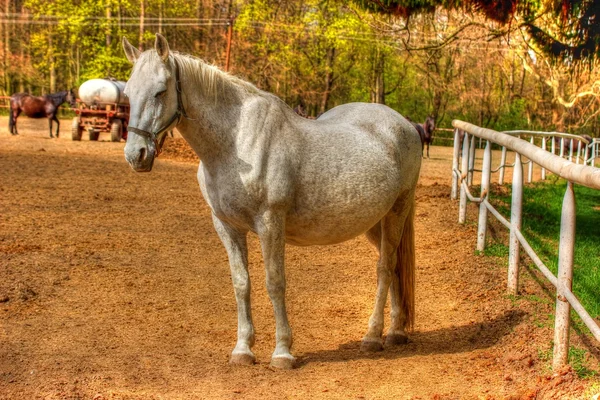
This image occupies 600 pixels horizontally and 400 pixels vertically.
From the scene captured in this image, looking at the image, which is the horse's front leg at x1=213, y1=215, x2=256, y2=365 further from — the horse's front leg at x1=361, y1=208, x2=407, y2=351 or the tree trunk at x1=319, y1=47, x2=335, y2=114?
the tree trunk at x1=319, y1=47, x2=335, y2=114

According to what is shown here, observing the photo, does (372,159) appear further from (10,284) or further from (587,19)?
(587,19)

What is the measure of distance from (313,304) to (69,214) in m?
4.74

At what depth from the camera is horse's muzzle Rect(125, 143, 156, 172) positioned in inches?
156

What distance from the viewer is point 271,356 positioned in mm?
4703

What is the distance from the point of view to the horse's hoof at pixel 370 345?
4977mm

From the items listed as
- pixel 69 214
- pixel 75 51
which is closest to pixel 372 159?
pixel 69 214

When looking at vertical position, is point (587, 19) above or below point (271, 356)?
above

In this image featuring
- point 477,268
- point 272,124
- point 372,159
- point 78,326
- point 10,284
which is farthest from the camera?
point 477,268

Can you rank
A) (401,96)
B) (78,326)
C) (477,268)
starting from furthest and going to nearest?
(401,96) < (477,268) < (78,326)

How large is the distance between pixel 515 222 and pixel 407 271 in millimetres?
910

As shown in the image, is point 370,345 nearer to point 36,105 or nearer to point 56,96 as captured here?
point 36,105

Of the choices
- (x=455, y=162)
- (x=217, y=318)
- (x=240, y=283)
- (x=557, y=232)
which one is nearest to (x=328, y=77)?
(x=455, y=162)

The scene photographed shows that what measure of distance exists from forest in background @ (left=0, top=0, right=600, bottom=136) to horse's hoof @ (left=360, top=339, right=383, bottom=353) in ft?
92.4

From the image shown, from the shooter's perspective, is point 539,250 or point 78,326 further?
point 539,250
